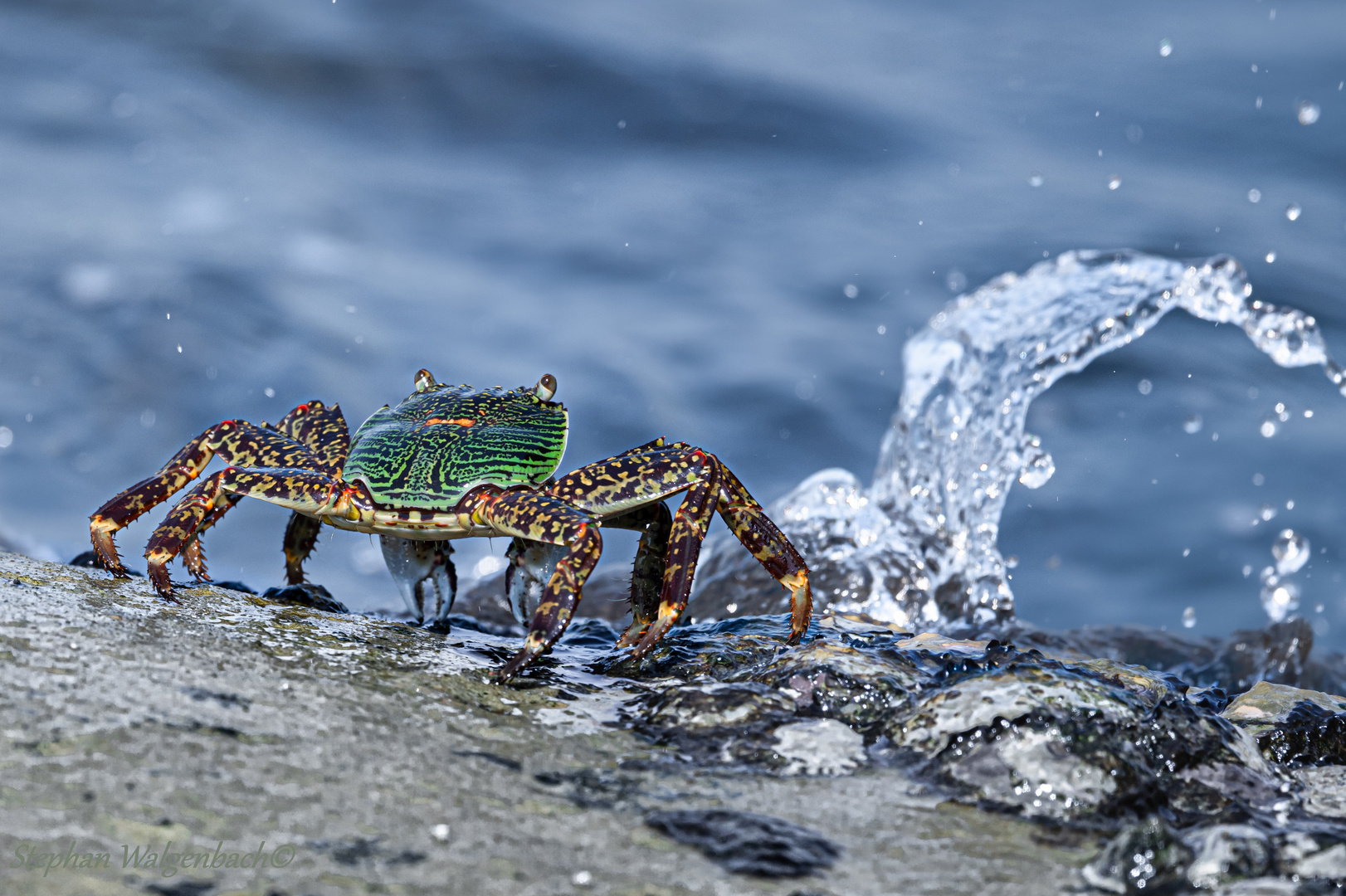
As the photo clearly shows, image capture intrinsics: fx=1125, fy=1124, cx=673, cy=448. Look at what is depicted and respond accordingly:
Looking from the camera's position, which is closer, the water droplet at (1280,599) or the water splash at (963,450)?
the water splash at (963,450)

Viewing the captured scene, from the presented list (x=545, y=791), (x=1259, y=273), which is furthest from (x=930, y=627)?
(x=1259, y=273)

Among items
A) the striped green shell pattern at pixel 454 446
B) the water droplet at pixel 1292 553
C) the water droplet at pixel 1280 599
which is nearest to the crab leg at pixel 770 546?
the striped green shell pattern at pixel 454 446

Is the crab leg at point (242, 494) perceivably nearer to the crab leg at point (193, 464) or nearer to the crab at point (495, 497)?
the crab at point (495, 497)

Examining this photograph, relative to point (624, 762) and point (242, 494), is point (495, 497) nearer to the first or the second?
point (242, 494)

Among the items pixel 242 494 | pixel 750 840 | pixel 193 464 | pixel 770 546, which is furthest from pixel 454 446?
pixel 750 840

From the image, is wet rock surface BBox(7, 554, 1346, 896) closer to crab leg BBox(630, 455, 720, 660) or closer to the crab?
crab leg BBox(630, 455, 720, 660)

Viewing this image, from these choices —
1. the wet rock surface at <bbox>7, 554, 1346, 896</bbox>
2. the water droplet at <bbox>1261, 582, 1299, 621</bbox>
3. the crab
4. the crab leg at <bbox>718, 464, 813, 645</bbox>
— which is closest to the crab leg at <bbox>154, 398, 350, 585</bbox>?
the crab

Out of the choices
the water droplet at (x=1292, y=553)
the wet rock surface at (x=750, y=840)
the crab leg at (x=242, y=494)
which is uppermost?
the water droplet at (x=1292, y=553)

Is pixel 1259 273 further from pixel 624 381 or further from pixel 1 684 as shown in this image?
pixel 1 684
